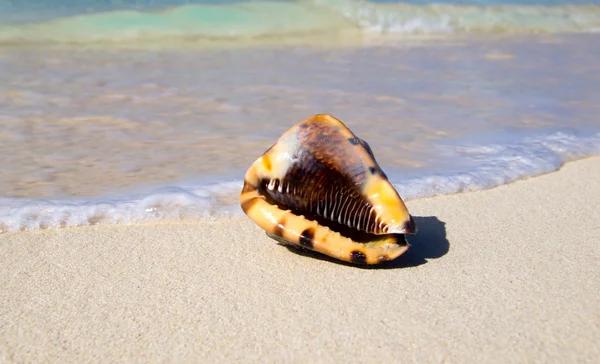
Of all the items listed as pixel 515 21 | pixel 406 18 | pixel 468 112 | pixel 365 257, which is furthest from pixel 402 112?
pixel 515 21

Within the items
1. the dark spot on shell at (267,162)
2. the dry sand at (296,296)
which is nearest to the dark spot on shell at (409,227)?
the dry sand at (296,296)

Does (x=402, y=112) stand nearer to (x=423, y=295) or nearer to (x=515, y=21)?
(x=423, y=295)

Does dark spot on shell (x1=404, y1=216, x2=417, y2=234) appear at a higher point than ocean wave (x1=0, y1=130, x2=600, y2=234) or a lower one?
higher

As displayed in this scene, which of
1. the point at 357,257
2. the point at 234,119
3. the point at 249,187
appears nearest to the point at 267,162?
the point at 249,187

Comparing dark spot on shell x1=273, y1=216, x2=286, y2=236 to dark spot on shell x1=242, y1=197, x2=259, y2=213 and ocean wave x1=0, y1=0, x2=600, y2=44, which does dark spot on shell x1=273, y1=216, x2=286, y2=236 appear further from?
ocean wave x1=0, y1=0, x2=600, y2=44

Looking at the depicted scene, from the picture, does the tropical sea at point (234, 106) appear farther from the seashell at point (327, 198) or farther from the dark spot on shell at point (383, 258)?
the dark spot on shell at point (383, 258)

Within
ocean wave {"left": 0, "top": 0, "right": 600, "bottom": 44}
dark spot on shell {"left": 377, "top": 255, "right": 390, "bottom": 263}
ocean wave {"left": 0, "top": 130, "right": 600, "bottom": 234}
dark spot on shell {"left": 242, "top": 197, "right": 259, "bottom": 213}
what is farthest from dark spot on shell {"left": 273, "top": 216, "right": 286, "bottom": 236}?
ocean wave {"left": 0, "top": 0, "right": 600, "bottom": 44}

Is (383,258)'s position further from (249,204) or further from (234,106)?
(234,106)
